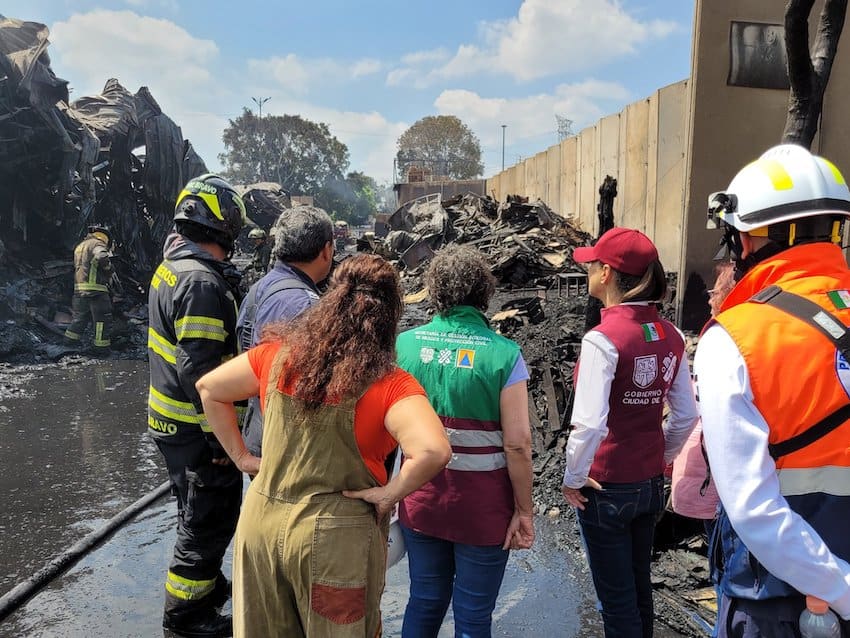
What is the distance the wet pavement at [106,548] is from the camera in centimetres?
320

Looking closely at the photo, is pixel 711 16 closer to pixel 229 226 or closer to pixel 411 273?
pixel 229 226

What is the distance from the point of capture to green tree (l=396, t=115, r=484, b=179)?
224 ft

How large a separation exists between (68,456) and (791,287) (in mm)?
6032

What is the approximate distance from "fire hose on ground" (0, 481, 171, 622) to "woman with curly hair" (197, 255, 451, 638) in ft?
7.08

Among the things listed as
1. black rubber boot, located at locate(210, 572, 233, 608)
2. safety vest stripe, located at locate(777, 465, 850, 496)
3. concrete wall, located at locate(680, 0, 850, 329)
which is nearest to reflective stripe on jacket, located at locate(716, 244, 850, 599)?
safety vest stripe, located at locate(777, 465, 850, 496)

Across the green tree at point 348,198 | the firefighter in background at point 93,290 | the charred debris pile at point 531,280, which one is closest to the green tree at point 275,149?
the green tree at point 348,198

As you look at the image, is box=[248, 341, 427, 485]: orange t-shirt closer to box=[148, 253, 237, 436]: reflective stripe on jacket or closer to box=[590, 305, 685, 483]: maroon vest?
box=[590, 305, 685, 483]: maroon vest

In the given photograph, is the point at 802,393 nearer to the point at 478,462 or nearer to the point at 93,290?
the point at 478,462

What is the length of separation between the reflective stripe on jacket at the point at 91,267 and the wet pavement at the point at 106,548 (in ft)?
11.4

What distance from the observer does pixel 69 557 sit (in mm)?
3693

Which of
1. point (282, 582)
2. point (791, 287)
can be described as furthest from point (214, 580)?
point (791, 287)

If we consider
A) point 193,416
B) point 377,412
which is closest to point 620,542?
point 377,412

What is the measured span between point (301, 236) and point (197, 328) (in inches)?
26.9

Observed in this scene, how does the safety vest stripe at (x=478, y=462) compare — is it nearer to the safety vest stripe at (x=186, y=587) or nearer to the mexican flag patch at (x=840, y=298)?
the mexican flag patch at (x=840, y=298)
